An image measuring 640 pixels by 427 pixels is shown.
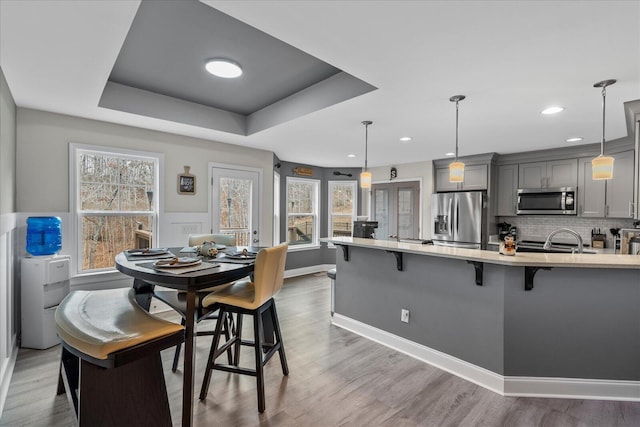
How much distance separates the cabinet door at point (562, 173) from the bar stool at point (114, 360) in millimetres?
5383

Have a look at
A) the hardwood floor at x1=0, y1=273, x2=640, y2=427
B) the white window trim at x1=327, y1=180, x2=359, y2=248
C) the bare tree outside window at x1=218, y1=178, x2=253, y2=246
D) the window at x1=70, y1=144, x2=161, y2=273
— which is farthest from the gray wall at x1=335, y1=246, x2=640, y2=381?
the white window trim at x1=327, y1=180, x2=359, y2=248

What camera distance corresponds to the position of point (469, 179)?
5281 millimetres

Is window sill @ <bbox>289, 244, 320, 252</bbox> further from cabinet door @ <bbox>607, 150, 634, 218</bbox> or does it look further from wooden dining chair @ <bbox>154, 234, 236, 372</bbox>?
cabinet door @ <bbox>607, 150, 634, 218</bbox>

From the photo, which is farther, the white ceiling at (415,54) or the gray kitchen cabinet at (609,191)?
the gray kitchen cabinet at (609,191)

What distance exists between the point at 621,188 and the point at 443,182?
2.35 metres

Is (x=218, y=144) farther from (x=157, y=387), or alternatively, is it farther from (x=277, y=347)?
(x=157, y=387)

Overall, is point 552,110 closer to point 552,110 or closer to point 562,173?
point 552,110

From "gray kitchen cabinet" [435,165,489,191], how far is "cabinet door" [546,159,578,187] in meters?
0.86

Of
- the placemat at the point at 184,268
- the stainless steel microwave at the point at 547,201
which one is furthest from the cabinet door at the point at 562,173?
the placemat at the point at 184,268

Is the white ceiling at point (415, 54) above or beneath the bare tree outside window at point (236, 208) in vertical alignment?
above

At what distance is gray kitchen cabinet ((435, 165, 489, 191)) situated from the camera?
Result: 5109mm

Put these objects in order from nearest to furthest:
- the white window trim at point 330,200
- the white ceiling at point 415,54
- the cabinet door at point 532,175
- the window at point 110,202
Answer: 1. the white ceiling at point 415,54
2. the window at point 110,202
3. the cabinet door at point 532,175
4. the white window trim at point 330,200

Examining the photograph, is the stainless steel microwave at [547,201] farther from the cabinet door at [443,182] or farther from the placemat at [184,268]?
the placemat at [184,268]

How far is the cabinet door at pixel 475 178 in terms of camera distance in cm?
510
